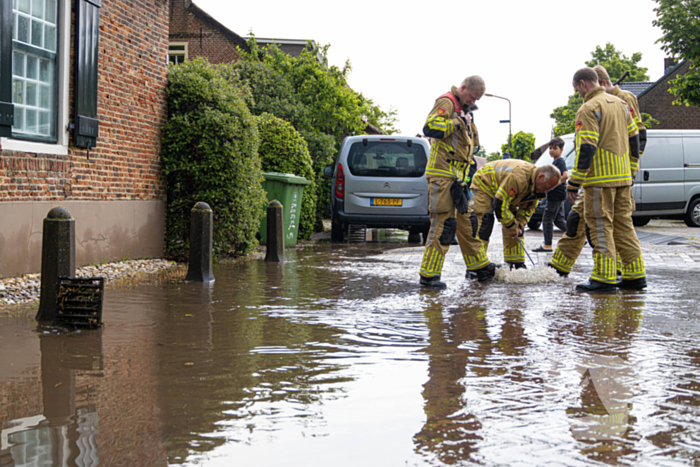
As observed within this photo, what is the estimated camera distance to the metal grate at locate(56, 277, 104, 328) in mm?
5297

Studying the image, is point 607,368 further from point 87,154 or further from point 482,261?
point 87,154

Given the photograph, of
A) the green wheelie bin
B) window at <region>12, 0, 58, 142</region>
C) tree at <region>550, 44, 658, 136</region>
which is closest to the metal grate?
window at <region>12, 0, 58, 142</region>

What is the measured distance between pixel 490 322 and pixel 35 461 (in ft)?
11.8

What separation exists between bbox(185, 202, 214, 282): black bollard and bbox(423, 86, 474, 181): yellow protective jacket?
2554 millimetres

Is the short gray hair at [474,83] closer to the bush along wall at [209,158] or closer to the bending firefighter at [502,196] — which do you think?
the bending firefighter at [502,196]

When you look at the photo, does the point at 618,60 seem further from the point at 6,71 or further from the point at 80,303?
the point at 80,303

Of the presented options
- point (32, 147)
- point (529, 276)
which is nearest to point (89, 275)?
point (32, 147)

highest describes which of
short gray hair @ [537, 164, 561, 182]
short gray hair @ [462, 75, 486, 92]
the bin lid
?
short gray hair @ [462, 75, 486, 92]

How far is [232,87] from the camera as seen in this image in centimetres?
1057

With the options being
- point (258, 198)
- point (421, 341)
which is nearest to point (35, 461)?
point (421, 341)

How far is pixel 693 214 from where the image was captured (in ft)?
64.5

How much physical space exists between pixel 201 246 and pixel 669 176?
593 inches

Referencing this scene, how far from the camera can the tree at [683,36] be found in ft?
67.7

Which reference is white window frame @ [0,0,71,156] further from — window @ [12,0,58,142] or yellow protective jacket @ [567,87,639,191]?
yellow protective jacket @ [567,87,639,191]
